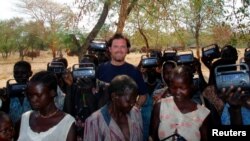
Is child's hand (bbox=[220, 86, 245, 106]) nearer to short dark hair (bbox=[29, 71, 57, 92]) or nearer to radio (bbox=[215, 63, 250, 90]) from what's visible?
radio (bbox=[215, 63, 250, 90])

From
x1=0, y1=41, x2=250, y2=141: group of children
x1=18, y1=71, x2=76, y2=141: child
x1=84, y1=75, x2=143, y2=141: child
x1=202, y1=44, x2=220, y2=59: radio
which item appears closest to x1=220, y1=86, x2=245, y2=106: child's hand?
x1=0, y1=41, x2=250, y2=141: group of children

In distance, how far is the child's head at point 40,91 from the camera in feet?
7.59

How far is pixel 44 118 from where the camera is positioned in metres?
2.33

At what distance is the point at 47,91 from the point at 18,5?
87.1 ft

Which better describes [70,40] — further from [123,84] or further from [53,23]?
[53,23]

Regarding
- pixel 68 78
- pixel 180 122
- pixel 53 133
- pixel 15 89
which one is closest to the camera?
pixel 53 133

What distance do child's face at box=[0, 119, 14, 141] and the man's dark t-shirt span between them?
136 centimetres

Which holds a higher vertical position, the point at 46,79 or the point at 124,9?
the point at 124,9

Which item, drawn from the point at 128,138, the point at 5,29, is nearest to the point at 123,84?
the point at 128,138

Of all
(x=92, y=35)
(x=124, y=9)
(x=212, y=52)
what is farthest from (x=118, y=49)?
(x=124, y=9)

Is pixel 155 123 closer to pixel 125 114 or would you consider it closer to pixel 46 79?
pixel 125 114

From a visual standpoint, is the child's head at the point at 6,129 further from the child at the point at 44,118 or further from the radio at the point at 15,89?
the radio at the point at 15,89

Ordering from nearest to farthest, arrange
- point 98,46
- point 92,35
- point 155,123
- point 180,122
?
1. point 180,122
2. point 155,123
3. point 98,46
4. point 92,35

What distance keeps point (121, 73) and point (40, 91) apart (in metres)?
1.33
